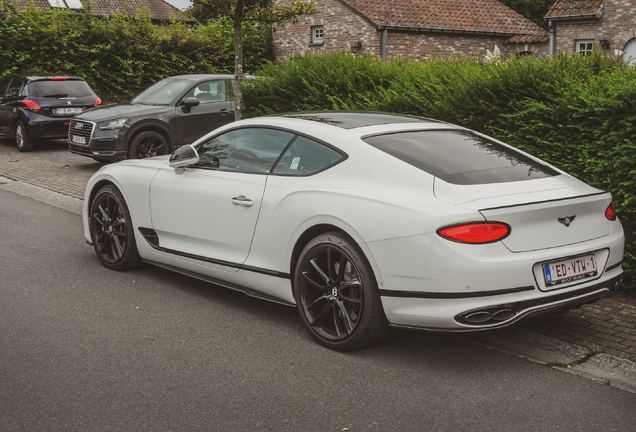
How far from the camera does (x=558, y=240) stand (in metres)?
4.08

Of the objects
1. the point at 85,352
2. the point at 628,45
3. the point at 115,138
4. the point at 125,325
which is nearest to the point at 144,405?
the point at 85,352

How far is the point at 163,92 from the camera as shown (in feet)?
45.1

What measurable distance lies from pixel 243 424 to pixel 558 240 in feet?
6.93

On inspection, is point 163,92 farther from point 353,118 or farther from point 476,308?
point 476,308

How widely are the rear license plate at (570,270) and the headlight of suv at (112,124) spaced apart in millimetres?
9966

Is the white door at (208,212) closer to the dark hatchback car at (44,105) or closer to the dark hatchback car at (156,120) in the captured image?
the dark hatchback car at (156,120)

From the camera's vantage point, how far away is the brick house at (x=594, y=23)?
26.7 meters

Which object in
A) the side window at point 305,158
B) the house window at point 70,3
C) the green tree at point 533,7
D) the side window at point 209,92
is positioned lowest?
the side window at point 305,158

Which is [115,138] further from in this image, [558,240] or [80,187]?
[558,240]

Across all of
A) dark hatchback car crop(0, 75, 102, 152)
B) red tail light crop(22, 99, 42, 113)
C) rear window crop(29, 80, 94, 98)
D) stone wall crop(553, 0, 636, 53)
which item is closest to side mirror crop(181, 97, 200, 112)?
dark hatchback car crop(0, 75, 102, 152)

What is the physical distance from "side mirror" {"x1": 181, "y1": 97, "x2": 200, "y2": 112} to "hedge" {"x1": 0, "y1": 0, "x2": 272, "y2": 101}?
24.5ft

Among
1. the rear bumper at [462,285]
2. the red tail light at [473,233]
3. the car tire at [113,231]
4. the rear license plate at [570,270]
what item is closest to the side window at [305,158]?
the rear bumper at [462,285]

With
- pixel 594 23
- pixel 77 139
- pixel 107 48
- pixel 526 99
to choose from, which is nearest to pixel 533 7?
pixel 594 23

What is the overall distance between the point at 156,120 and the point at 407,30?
2038 cm
